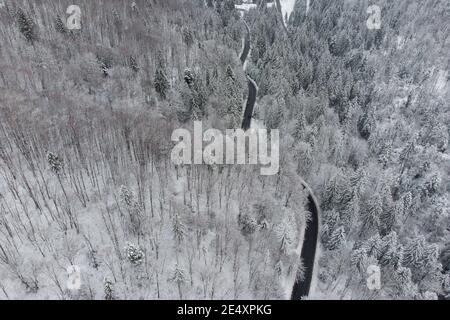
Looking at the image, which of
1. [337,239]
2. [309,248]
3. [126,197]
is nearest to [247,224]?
[309,248]

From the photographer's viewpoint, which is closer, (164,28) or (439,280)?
(439,280)

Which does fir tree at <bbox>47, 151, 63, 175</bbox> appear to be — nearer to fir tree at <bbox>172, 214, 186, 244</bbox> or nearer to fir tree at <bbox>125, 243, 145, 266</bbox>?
fir tree at <bbox>125, 243, 145, 266</bbox>

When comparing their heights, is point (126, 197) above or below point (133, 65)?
below

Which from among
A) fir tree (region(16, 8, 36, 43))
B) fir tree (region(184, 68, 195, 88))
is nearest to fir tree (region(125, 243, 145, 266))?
fir tree (region(184, 68, 195, 88))

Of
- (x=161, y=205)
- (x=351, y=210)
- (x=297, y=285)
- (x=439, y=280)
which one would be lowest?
(x=439, y=280)

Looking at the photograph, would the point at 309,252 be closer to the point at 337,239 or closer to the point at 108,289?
the point at 337,239

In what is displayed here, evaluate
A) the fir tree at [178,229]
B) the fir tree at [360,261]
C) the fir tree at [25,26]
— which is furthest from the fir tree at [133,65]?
the fir tree at [360,261]
